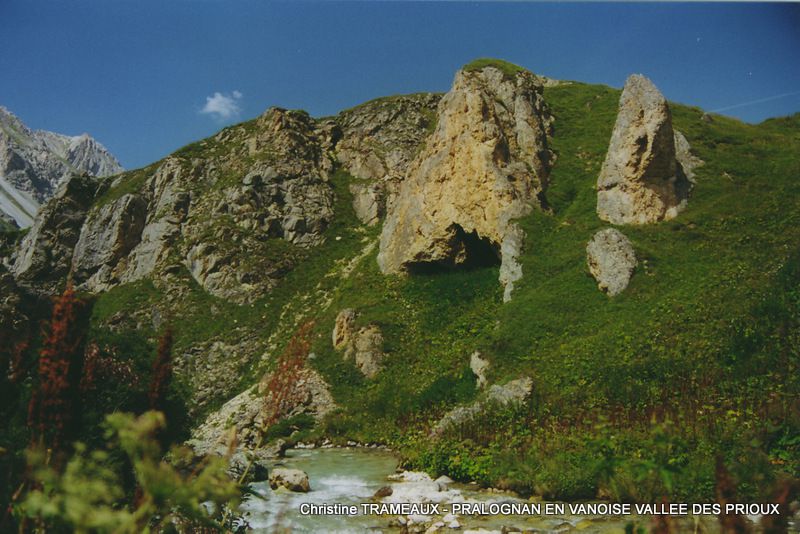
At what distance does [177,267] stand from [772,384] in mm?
56949

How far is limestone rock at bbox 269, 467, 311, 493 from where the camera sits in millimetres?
16062

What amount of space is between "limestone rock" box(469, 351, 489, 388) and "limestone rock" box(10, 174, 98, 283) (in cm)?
6306

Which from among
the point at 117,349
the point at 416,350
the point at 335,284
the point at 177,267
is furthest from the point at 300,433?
the point at 177,267

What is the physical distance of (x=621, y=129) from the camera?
34.9m

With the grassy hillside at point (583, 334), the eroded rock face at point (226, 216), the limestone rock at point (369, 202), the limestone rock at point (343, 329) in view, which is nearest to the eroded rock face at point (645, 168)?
the grassy hillside at point (583, 334)

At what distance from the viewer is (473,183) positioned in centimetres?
4131

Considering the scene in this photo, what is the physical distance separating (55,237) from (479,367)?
68888 mm

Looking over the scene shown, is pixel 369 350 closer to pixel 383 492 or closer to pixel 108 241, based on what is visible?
pixel 383 492

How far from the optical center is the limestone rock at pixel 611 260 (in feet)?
90.9

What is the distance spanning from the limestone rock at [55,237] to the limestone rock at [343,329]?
161ft

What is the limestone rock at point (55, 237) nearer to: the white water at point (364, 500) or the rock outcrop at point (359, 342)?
the rock outcrop at point (359, 342)

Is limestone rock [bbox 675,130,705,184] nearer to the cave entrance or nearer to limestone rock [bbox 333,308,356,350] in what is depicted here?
the cave entrance

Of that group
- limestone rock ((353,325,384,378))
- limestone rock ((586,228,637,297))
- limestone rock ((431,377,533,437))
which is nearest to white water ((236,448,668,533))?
limestone rock ((431,377,533,437))

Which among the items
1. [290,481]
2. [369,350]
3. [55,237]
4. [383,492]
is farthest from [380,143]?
[383,492]
